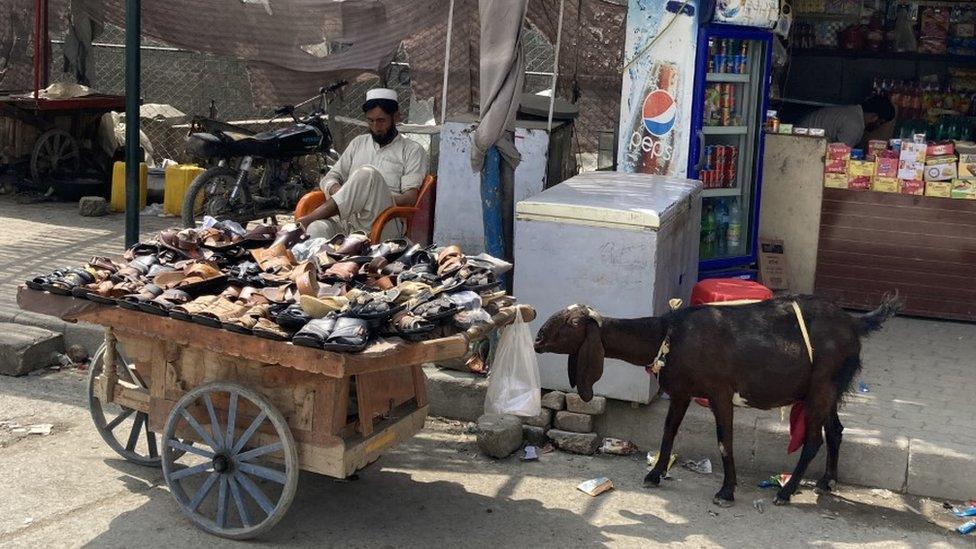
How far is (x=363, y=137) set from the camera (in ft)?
27.1

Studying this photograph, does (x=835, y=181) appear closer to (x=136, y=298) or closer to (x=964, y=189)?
(x=964, y=189)

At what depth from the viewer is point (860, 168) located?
28.4 feet

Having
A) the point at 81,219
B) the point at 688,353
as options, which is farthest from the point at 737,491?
the point at 81,219

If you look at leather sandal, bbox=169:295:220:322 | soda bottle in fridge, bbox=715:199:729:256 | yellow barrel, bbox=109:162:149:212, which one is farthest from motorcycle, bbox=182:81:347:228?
leather sandal, bbox=169:295:220:322

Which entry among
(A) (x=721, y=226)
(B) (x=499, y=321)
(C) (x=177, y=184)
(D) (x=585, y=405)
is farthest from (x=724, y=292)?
(C) (x=177, y=184)

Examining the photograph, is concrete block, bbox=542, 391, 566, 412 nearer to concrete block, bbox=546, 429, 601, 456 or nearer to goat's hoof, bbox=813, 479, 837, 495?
concrete block, bbox=546, 429, 601, 456

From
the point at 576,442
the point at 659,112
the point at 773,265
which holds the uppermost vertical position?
the point at 659,112

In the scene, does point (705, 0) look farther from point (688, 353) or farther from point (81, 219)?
point (81, 219)

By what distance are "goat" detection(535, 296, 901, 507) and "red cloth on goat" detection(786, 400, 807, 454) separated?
0.14 ft

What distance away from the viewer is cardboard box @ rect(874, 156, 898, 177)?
8.57 m

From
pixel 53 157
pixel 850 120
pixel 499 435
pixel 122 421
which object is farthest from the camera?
pixel 53 157

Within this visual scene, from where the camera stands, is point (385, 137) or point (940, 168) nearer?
point (385, 137)

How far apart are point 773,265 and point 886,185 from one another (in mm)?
980

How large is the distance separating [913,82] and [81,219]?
7.50m
